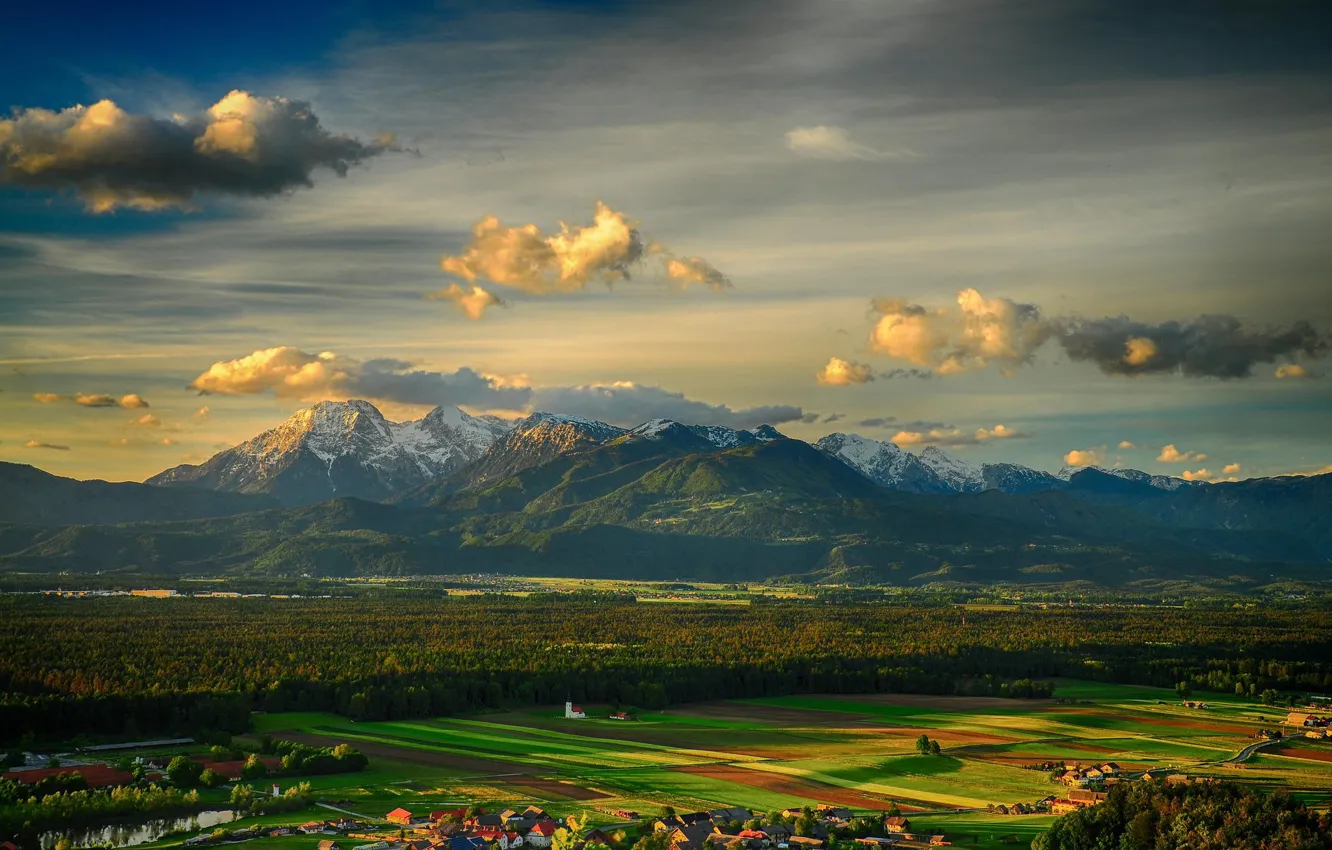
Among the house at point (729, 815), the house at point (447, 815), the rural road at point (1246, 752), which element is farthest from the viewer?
the rural road at point (1246, 752)

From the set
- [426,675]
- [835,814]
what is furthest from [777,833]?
[426,675]

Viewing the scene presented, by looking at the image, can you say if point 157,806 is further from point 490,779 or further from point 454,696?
point 454,696

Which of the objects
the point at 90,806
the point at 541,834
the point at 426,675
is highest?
the point at 426,675

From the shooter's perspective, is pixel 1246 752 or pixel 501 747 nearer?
pixel 1246 752

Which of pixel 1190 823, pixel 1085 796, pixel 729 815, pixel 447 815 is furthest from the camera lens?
pixel 1085 796

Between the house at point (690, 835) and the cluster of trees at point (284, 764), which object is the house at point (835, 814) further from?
the cluster of trees at point (284, 764)

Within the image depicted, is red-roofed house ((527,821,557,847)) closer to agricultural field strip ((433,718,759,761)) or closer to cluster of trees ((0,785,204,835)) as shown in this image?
cluster of trees ((0,785,204,835))

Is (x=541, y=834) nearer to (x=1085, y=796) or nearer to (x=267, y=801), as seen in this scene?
(x=267, y=801)

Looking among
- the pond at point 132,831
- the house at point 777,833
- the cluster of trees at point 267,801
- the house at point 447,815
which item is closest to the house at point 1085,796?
the house at point 777,833
